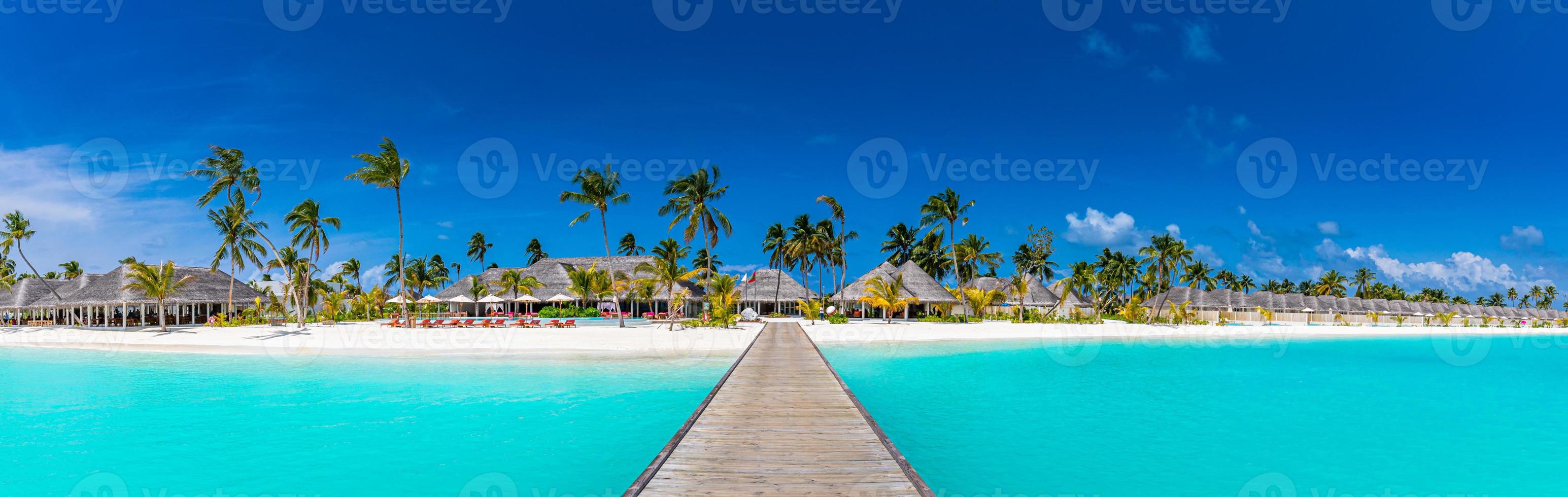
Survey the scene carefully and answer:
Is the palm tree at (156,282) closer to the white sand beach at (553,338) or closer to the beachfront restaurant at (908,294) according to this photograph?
the white sand beach at (553,338)

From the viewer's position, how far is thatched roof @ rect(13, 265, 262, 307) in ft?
117

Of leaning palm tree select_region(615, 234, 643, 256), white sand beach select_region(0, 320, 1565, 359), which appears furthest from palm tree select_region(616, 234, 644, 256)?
white sand beach select_region(0, 320, 1565, 359)

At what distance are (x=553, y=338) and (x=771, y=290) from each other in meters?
27.9

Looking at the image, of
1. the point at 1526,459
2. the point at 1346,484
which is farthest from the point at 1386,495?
the point at 1526,459

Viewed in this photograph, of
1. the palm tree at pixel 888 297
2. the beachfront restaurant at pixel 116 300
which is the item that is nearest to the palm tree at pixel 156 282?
the beachfront restaurant at pixel 116 300

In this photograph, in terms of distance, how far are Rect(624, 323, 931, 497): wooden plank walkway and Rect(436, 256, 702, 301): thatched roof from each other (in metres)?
38.9

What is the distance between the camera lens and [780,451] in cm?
747

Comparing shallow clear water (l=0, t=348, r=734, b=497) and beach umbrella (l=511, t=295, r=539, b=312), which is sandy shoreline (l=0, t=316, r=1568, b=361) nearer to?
shallow clear water (l=0, t=348, r=734, b=497)

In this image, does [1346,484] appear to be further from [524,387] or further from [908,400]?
[524,387]

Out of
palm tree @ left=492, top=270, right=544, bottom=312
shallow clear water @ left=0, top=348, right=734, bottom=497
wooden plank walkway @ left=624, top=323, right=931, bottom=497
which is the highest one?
palm tree @ left=492, top=270, right=544, bottom=312

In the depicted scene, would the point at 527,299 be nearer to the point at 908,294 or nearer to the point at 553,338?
the point at 553,338

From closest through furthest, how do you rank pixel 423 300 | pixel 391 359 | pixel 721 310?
pixel 391 359, pixel 721 310, pixel 423 300

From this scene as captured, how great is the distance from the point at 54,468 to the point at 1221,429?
56.7 feet

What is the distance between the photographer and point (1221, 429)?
12.0 metres
